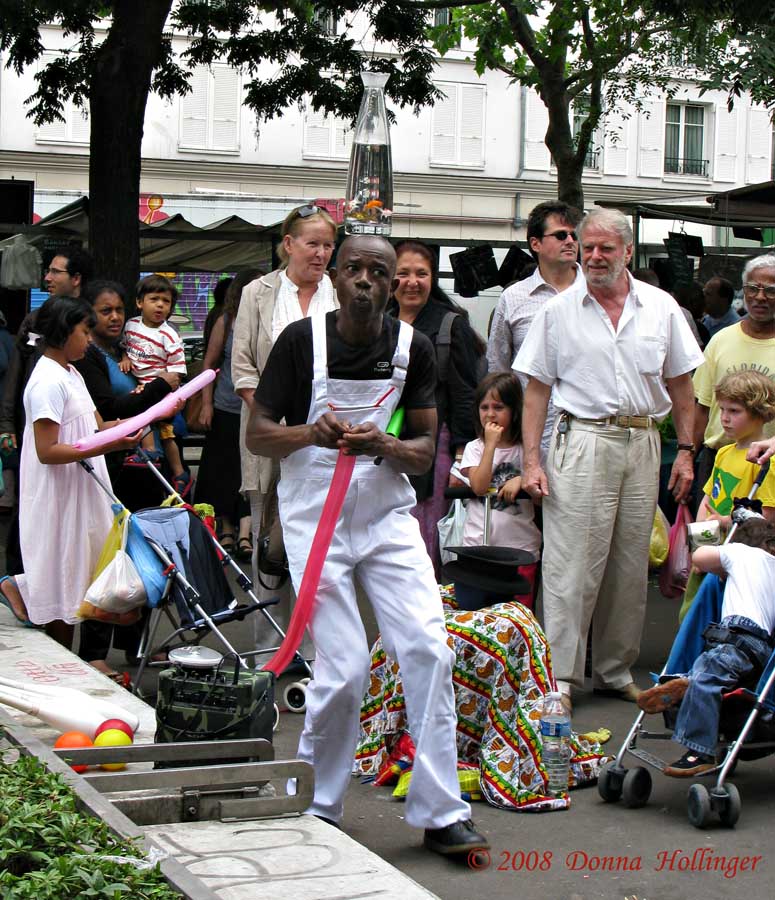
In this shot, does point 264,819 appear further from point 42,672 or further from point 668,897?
point 42,672

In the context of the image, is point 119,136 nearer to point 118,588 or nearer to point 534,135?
point 118,588

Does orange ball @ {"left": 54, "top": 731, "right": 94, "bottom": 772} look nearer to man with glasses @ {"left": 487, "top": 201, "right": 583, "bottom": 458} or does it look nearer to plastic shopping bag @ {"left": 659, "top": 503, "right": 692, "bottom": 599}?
man with glasses @ {"left": 487, "top": 201, "right": 583, "bottom": 458}

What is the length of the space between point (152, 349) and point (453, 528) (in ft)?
10.7

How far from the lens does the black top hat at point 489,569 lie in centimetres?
590

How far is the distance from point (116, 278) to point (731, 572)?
24.4 ft

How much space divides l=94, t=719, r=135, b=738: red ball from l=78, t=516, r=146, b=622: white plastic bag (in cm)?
93

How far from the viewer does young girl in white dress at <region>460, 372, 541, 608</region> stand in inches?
274

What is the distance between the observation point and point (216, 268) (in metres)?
15.9

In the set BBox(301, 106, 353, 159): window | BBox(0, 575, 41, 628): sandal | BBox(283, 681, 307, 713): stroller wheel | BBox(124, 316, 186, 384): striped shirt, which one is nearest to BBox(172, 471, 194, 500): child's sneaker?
BBox(124, 316, 186, 384): striped shirt

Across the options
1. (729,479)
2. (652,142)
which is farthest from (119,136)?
(652,142)

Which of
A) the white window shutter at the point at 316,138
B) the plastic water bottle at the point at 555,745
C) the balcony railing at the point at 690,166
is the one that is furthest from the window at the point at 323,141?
the plastic water bottle at the point at 555,745

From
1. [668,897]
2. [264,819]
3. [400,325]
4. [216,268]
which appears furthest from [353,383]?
[216,268]

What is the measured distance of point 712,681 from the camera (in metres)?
5.28

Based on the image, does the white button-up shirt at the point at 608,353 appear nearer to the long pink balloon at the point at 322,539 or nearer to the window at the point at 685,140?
the long pink balloon at the point at 322,539
